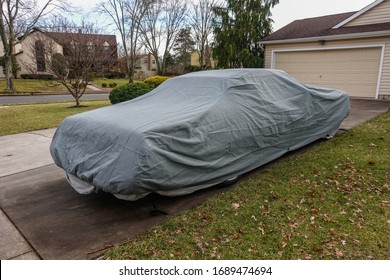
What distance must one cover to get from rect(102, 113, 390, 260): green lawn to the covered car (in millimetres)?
377

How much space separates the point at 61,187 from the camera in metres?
3.91

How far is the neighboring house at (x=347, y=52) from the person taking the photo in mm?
10648

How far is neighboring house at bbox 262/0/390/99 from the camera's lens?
10648 millimetres

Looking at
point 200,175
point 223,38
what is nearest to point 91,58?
point 223,38

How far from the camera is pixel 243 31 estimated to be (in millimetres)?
14875

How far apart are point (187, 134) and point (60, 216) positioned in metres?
1.63

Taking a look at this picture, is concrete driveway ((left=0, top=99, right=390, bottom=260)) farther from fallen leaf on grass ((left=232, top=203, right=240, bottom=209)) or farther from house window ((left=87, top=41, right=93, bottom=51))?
house window ((left=87, top=41, right=93, bottom=51))

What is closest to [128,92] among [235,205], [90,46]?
[90,46]

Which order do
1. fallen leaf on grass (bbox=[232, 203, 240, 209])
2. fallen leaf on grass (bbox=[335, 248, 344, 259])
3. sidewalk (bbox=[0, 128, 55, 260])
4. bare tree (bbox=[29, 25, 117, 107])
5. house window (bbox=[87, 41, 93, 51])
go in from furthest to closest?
house window (bbox=[87, 41, 93, 51]) → bare tree (bbox=[29, 25, 117, 107]) → fallen leaf on grass (bbox=[232, 203, 240, 209]) → sidewalk (bbox=[0, 128, 55, 260]) → fallen leaf on grass (bbox=[335, 248, 344, 259])

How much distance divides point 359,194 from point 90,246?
297 cm

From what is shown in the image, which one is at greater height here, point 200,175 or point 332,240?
point 200,175

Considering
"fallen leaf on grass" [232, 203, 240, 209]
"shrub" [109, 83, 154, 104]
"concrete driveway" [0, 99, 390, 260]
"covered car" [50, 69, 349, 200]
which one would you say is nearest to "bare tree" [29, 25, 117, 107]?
"shrub" [109, 83, 154, 104]

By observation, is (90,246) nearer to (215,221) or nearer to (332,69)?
(215,221)

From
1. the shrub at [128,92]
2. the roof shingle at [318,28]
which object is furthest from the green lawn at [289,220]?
the roof shingle at [318,28]
